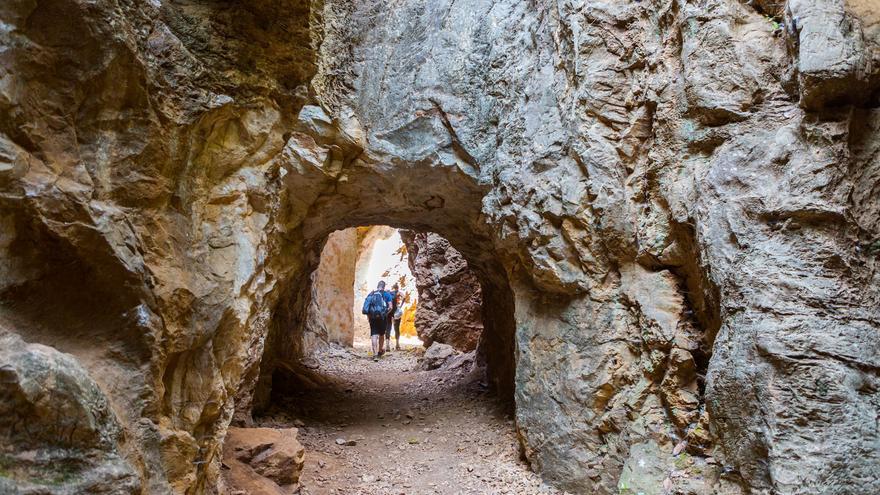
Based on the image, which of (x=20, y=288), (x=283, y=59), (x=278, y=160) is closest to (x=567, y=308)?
(x=278, y=160)

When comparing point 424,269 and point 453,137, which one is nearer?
point 453,137

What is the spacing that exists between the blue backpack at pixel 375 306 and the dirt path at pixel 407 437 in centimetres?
278

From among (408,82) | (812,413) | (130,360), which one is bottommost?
(812,413)

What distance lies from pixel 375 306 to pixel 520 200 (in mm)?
8315

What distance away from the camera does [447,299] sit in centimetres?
1455

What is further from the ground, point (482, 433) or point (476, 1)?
point (476, 1)

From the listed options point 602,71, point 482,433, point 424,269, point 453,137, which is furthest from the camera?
point 424,269

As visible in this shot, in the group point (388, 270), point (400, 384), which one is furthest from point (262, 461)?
point (388, 270)

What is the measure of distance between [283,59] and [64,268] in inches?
66.8

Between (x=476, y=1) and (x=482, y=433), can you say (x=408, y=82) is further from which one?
(x=482, y=433)

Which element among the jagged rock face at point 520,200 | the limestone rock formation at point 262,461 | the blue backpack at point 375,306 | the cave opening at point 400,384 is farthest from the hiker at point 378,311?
the limestone rock formation at point 262,461

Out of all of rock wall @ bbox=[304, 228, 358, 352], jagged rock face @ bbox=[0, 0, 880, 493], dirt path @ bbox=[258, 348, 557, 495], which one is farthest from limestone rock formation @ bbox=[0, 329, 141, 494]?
rock wall @ bbox=[304, 228, 358, 352]

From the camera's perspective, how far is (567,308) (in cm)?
627

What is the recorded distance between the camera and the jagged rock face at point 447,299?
1417 cm
